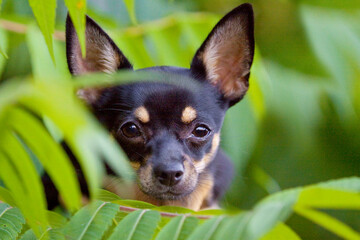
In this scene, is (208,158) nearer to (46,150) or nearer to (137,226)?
(137,226)

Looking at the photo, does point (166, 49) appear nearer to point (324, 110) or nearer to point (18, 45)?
point (18, 45)

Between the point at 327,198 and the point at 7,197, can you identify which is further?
the point at 7,197

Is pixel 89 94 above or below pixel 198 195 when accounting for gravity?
above

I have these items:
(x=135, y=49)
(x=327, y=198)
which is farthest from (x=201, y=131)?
(x=327, y=198)

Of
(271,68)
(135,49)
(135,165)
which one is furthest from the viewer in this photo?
(271,68)

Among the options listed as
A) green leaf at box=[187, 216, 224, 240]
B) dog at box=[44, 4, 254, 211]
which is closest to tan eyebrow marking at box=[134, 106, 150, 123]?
dog at box=[44, 4, 254, 211]

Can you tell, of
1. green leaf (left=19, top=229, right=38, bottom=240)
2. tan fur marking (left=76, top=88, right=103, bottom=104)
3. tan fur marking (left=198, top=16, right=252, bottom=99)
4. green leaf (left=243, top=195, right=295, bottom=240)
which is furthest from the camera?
tan fur marking (left=76, top=88, right=103, bottom=104)

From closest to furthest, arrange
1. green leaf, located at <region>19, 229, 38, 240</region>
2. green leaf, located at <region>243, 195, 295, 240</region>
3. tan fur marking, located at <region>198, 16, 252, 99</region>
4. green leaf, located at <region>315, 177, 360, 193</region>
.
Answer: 1. green leaf, located at <region>243, 195, 295, 240</region>
2. green leaf, located at <region>315, 177, 360, 193</region>
3. green leaf, located at <region>19, 229, 38, 240</region>
4. tan fur marking, located at <region>198, 16, 252, 99</region>

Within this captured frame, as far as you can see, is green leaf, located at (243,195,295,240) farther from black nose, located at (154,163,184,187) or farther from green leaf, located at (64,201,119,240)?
black nose, located at (154,163,184,187)
